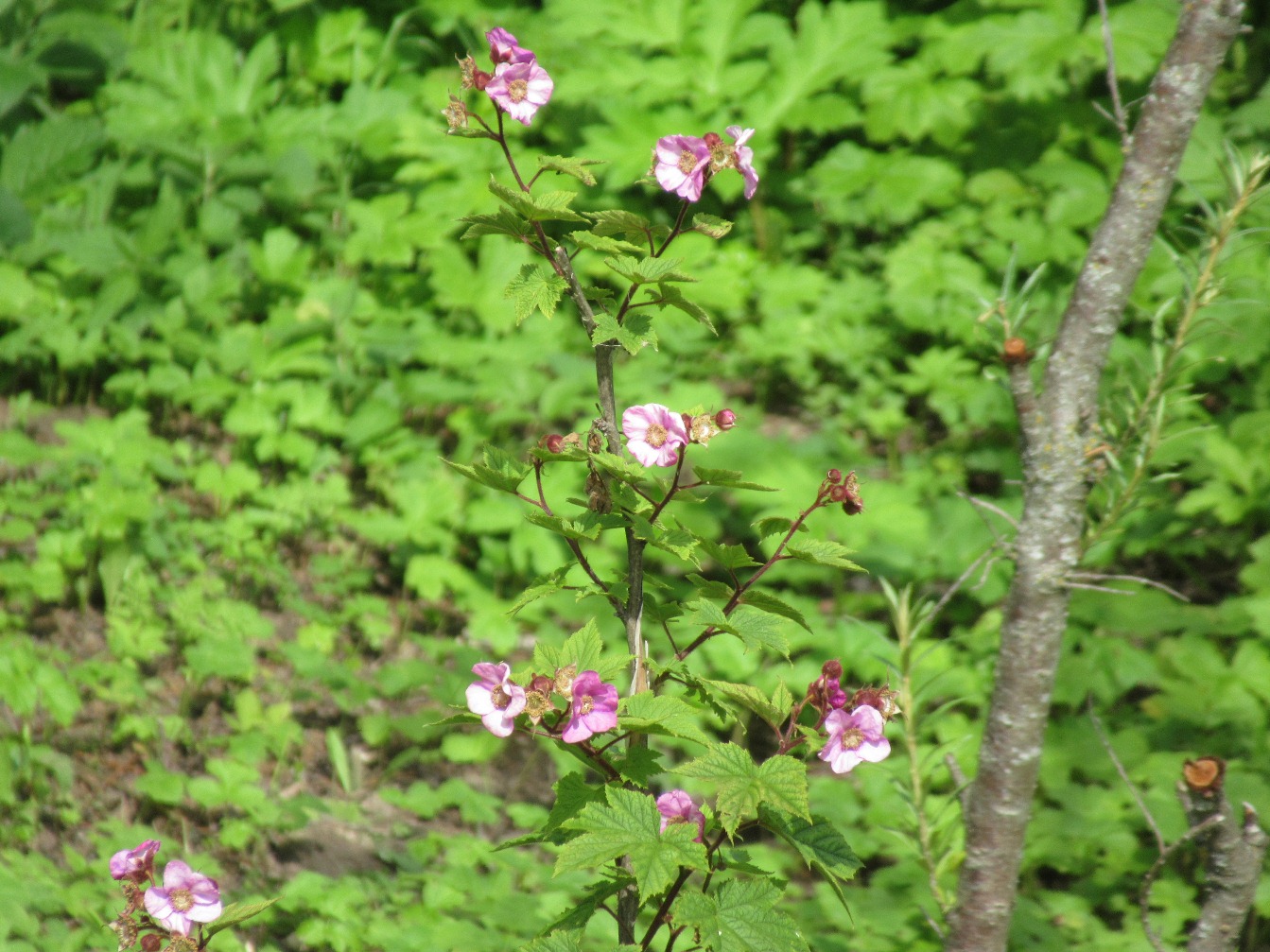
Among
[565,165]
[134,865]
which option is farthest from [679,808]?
[565,165]

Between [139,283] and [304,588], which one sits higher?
[139,283]

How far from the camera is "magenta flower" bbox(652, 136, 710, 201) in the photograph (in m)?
A: 1.38

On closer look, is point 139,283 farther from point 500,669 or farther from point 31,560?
point 500,669

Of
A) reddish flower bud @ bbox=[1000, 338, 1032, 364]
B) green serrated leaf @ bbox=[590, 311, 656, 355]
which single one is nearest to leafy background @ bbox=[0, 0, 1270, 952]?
reddish flower bud @ bbox=[1000, 338, 1032, 364]

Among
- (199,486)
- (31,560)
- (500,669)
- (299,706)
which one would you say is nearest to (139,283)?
(199,486)

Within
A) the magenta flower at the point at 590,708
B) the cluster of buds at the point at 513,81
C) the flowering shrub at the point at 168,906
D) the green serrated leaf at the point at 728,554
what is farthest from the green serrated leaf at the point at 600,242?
the flowering shrub at the point at 168,906

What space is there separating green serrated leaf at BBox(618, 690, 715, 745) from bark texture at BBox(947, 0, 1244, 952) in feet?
2.60

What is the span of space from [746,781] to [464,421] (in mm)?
2611

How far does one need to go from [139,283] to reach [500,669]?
3171 mm

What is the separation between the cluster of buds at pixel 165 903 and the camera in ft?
4.89

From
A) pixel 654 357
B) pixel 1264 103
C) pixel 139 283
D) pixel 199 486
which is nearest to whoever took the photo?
pixel 199 486

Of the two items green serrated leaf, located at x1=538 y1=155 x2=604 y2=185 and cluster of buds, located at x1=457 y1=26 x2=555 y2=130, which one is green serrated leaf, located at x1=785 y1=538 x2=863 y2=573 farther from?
cluster of buds, located at x1=457 y1=26 x2=555 y2=130

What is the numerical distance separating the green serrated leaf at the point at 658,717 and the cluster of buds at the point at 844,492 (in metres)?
0.33

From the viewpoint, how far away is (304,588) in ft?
11.3
